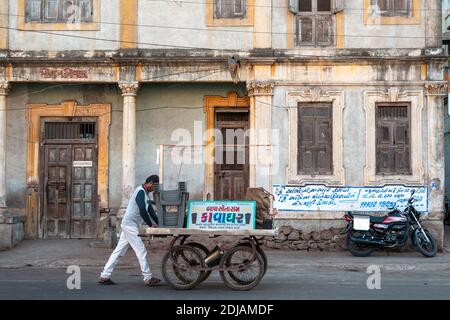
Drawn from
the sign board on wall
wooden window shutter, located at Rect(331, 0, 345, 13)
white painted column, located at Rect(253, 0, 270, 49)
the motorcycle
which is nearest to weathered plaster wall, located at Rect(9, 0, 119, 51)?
white painted column, located at Rect(253, 0, 270, 49)

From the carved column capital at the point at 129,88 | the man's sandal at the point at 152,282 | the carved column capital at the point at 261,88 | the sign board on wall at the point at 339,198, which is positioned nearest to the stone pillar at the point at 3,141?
the carved column capital at the point at 129,88

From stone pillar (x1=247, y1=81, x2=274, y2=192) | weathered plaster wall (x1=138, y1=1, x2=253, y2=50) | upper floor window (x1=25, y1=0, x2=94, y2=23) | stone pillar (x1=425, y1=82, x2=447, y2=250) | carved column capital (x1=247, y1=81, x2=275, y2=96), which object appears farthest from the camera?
upper floor window (x1=25, y1=0, x2=94, y2=23)

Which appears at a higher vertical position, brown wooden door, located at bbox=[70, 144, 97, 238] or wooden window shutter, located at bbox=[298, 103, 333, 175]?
wooden window shutter, located at bbox=[298, 103, 333, 175]

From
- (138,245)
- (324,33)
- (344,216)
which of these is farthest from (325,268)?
(324,33)

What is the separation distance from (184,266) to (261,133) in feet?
20.7

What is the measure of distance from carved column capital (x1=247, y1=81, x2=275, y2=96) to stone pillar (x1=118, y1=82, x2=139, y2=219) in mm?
2801

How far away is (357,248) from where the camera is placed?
1538 cm

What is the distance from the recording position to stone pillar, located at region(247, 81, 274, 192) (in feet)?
52.8

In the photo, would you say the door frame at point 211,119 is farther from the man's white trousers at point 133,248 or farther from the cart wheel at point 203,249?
the man's white trousers at point 133,248

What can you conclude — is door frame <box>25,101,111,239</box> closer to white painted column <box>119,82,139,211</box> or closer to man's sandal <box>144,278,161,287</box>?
white painted column <box>119,82,139,211</box>

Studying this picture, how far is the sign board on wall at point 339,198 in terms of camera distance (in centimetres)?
1612

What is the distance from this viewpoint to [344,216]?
15734 mm

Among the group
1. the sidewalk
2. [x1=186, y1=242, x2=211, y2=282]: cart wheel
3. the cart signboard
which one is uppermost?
the cart signboard
